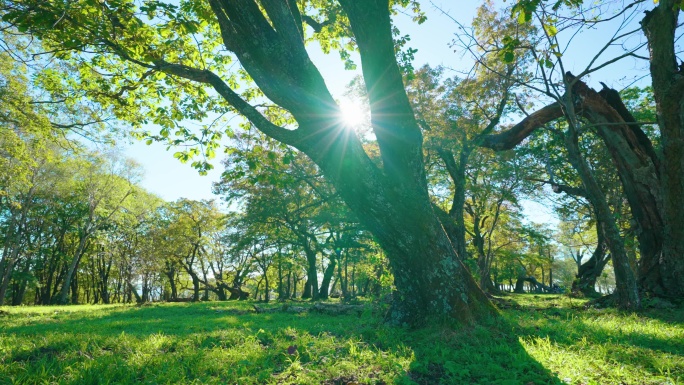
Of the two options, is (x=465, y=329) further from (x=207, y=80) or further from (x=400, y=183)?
(x=207, y=80)

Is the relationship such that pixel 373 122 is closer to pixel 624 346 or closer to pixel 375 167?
pixel 375 167

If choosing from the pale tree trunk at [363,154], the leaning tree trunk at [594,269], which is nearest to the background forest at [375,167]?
the pale tree trunk at [363,154]

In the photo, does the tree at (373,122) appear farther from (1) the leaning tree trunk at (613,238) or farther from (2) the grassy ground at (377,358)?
(1) the leaning tree trunk at (613,238)

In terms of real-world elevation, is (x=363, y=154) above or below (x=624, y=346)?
above

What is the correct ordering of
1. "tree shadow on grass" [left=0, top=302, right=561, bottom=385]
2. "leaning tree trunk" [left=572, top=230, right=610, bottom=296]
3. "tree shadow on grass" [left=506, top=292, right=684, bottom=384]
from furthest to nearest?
"leaning tree trunk" [left=572, top=230, right=610, bottom=296] → "tree shadow on grass" [left=0, top=302, right=561, bottom=385] → "tree shadow on grass" [left=506, top=292, right=684, bottom=384]

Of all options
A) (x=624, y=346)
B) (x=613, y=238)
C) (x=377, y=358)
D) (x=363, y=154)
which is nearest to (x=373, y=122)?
(x=363, y=154)

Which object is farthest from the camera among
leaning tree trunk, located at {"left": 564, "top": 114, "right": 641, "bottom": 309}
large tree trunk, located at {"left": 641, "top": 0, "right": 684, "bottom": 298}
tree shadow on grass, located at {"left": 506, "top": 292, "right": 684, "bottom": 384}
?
large tree trunk, located at {"left": 641, "top": 0, "right": 684, "bottom": 298}

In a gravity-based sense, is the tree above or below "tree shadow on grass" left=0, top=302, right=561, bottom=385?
above

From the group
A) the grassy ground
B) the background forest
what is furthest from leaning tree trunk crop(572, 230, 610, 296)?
the grassy ground

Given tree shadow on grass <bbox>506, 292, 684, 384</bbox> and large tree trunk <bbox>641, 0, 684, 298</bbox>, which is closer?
tree shadow on grass <bbox>506, 292, 684, 384</bbox>

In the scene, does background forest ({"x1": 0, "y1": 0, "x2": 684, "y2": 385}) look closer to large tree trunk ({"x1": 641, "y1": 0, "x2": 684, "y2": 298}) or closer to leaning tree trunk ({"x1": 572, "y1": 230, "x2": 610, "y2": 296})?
large tree trunk ({"x1": 641, "y1": 0, "x2": 684, "y2": 298})

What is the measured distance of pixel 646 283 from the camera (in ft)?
30.2

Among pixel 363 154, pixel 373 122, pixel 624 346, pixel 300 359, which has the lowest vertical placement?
pixel 300 359

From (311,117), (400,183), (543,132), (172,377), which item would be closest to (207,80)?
(311,117)
